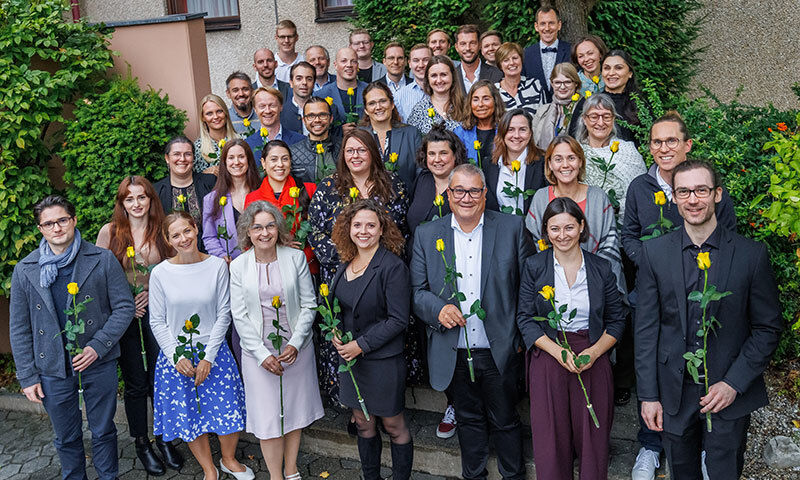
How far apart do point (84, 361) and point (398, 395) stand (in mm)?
1963

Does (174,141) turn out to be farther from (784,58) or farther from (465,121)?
(784,58)

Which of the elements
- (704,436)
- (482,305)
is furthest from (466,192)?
(704,436)

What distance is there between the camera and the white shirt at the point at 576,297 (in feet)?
13.7

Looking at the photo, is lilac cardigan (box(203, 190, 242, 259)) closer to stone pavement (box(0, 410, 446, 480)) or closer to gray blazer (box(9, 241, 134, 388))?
Answer: gray blazer (box(9, 241, 134, 388))

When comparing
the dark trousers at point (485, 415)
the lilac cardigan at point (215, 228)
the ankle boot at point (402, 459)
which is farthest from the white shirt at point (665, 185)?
the lilac cardigan at point (215, 228)

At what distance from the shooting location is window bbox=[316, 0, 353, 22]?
1039 centimetres

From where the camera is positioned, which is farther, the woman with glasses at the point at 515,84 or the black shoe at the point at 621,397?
the woman with glasses at the point at 515,84

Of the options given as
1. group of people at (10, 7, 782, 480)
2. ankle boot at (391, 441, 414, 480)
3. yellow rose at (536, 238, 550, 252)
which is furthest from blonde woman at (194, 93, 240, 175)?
yellow rose at (536, 238, 550, 252)

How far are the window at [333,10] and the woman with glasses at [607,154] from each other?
589 centimetres

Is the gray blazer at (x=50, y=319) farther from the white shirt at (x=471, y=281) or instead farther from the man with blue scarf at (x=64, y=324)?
the white shirt at (x=471, y=281)

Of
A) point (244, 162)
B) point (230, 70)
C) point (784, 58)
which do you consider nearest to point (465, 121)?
point (244, 162)

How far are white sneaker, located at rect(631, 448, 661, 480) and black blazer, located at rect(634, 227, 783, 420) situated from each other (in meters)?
0.77

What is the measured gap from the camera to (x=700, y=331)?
11.7ft

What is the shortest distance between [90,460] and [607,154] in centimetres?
446
